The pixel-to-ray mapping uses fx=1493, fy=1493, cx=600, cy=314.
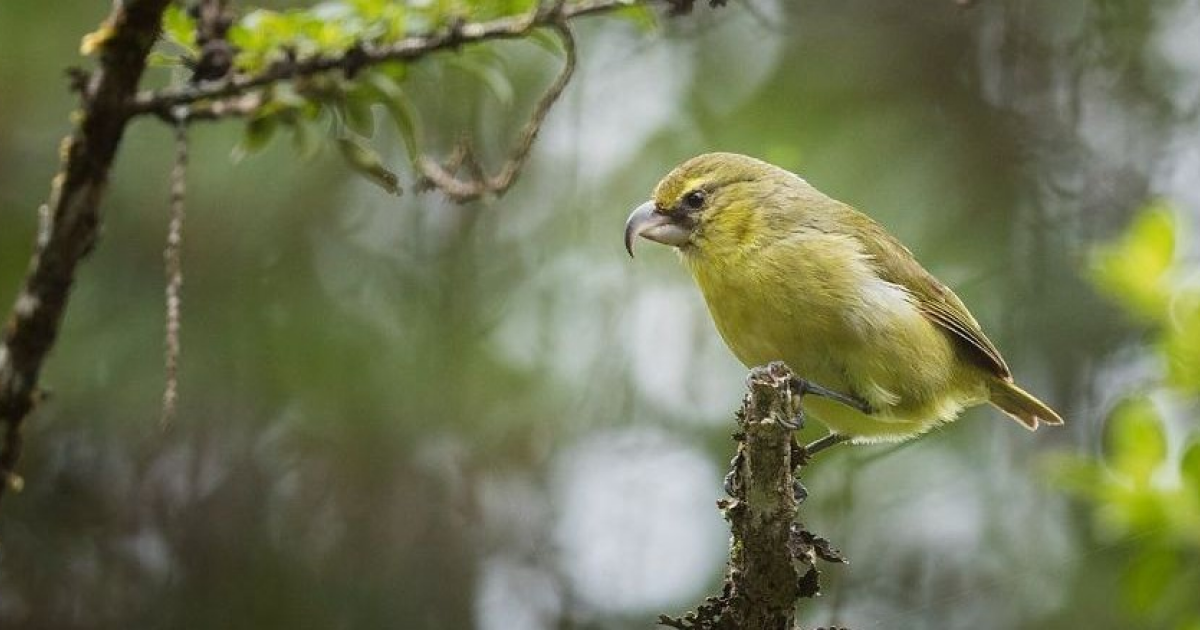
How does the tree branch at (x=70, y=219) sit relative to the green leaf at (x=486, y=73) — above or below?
below

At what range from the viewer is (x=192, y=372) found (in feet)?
19.8

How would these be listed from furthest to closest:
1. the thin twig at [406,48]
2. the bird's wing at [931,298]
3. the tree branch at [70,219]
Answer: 1. the bird's wing at [931,298]
2. the thin twig at [406,48]
3. the tree branch at [70,219]

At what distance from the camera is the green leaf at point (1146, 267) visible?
3.36m

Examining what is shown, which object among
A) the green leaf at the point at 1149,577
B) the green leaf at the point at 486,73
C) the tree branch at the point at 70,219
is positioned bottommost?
the tree branch at the point at 70,219

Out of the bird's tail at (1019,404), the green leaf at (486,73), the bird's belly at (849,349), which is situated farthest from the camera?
the bird's tail at (1019,404)

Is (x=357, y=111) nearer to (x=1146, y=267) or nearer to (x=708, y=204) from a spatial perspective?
(x=1146, y=267)

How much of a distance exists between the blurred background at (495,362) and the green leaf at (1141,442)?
235 cm

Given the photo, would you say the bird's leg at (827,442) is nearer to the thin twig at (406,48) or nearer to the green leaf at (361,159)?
the green leaf at (361,159)

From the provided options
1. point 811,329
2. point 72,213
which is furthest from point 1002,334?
point 72,213

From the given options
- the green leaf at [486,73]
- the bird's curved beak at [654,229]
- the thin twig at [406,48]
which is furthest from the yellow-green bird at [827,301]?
the thin twig at [406,48]

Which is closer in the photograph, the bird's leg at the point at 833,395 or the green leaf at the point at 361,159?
the green leaf at the point at 361,159

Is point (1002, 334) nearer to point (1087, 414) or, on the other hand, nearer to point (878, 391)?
point (1087, 414)

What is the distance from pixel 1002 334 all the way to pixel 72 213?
495cm

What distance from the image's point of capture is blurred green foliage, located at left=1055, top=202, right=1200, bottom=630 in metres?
3.26
